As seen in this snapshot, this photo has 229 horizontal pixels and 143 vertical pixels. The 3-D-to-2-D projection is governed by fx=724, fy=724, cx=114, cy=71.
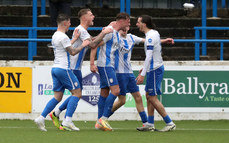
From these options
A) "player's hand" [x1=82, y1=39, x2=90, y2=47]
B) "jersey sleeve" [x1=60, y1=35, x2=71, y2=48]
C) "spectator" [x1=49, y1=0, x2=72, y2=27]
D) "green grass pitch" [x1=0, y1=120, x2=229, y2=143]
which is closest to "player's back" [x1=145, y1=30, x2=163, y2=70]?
"player's hand" [x1=82, y1=39, x2=90, y2=47]

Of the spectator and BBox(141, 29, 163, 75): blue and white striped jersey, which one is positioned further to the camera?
the spectator

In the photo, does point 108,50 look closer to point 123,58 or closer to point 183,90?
point 123,58

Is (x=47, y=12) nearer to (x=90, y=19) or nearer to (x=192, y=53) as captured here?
(x=192, y=53)

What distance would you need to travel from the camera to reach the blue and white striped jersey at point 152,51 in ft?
37.5

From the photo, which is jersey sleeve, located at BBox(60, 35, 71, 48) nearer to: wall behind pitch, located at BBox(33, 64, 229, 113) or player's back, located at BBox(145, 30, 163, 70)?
player's back, located at BBox(145, 30, 163, 70)

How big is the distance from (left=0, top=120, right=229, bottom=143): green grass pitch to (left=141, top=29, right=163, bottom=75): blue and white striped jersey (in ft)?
3.51

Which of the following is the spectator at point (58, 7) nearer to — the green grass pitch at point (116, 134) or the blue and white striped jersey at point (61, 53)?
the green grass pitch at point (116, 134)

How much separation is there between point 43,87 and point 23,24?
10.9 feet

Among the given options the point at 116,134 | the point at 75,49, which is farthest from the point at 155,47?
the point at 116,134

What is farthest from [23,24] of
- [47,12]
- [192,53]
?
[192,53]

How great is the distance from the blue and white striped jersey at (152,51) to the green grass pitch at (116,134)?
107 cm

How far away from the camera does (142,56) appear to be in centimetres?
1525

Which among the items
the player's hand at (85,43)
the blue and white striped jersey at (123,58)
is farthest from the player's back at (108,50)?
the player's hand at (85,43)

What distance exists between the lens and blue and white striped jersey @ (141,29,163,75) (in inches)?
450
